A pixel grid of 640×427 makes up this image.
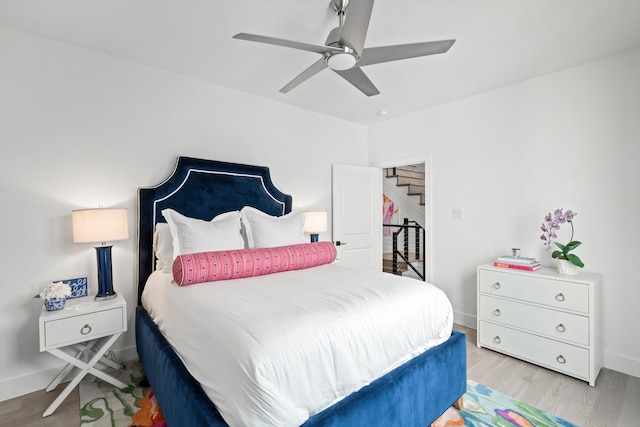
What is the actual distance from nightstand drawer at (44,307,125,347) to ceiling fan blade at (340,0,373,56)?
229 centimetres

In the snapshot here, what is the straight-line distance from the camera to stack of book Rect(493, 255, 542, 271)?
8.75ft

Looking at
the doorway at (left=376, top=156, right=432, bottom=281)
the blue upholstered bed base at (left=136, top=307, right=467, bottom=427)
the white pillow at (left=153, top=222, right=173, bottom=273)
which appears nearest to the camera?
the blue upholstered bed base at (left=136, top=307, right=467, bottom=427)

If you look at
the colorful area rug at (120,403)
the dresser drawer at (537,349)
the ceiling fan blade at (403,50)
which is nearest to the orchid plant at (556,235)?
the dresser drawer at (537,349)

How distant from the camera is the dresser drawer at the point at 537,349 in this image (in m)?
2.31

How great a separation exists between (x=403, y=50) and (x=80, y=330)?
270cm

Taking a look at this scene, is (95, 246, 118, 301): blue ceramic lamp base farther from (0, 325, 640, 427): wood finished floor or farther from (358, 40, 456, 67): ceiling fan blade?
(358, 40, 456, 67): ceiling fan blade

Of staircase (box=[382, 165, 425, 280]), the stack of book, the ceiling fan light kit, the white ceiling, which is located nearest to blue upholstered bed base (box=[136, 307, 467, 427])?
the stack of book

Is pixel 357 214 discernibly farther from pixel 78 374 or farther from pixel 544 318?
pixel 78 374

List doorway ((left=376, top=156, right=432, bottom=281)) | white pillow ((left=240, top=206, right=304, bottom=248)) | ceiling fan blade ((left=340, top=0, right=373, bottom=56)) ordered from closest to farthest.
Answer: ceiling fan blade ((left=340, top=0, right=373, bottom=56)), white pillow ((left=240, top=206, right=304, bottom=248)), doorway ((left=376, top=156, right=432, bottom=281))

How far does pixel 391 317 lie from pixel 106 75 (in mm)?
2861

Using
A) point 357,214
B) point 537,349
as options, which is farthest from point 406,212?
point 537,349

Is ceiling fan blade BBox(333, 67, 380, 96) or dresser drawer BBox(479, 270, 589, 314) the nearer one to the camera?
ceiling fan blade BBox(333, 67, 380, 96)

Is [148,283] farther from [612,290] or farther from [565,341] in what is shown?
[612,290]

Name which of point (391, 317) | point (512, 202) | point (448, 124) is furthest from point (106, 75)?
point (512, 202)
